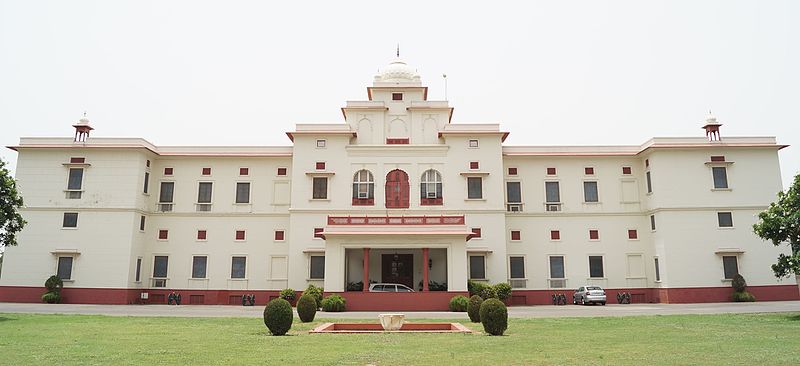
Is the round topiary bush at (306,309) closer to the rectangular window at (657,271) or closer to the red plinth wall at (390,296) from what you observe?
the red plinth wall at (390,296)

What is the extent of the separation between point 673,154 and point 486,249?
13.0 meters

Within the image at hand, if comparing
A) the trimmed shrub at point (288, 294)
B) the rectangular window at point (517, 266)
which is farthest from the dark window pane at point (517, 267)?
the trimmed shrub at point (288, 294)

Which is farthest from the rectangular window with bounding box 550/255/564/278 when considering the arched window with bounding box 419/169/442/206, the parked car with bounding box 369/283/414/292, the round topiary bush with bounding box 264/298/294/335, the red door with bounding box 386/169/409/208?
the round topiary bush with bounding box 264/298/294/335

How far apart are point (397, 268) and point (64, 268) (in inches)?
773

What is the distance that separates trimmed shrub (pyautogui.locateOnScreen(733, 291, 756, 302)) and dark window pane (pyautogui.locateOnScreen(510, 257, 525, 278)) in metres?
11.9

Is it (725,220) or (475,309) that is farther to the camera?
(725,220)

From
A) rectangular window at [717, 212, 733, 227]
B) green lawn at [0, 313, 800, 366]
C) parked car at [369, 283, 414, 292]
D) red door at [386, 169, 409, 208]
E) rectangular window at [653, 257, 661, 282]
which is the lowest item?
green lawn at [0, 313, 800, 366]

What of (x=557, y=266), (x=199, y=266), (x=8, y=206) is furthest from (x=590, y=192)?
(x=8, y=206)

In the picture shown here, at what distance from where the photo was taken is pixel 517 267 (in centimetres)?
3419

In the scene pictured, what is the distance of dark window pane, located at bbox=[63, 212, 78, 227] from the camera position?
1303 inches

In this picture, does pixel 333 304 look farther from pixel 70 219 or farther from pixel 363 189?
pixel 70 219

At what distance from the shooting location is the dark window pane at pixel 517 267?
34062mm

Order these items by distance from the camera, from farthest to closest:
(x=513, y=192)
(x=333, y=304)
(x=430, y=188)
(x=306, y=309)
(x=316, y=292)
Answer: (x=513, y=192), (x=430, y=188), (x=316, y=292), (x=333, y=304), (x=306, y=309)

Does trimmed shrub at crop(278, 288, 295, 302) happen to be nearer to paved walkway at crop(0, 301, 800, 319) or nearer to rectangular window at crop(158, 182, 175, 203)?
paved walkway at crop(0, 301, 800, 319)
